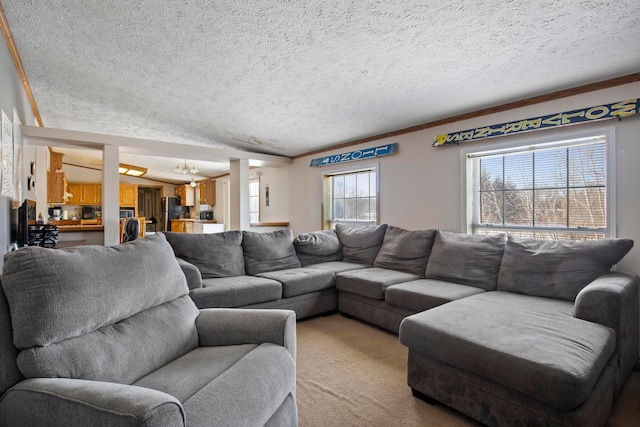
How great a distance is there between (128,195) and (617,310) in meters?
11.8

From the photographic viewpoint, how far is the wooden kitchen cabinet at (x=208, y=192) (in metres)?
9.40

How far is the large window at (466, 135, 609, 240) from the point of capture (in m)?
2.79

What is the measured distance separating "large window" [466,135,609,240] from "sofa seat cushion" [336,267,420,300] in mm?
1058

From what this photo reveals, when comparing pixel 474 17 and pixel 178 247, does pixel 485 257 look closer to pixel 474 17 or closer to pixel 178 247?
pixel 474 17

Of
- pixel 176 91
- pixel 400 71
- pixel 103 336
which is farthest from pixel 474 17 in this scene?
pixel 176 91

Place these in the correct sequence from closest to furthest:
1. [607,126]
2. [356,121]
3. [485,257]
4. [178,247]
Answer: [607,126]
[485,257]
[178,247]
[356,121]

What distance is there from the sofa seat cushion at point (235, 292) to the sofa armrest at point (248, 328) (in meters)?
1.05

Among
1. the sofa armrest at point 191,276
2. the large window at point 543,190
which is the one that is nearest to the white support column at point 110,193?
the sofa armrest at point 191,276

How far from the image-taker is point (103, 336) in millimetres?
1322

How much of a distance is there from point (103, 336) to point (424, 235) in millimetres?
3076

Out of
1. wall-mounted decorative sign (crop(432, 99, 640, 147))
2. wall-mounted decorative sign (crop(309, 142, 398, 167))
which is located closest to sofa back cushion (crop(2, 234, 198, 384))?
wall-mounted decorative sign (crop(432, 99, 640, 147))

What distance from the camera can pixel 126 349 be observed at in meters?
1.36

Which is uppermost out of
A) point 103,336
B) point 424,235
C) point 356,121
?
point 356,121

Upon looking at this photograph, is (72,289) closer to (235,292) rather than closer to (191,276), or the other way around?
(191,276)
